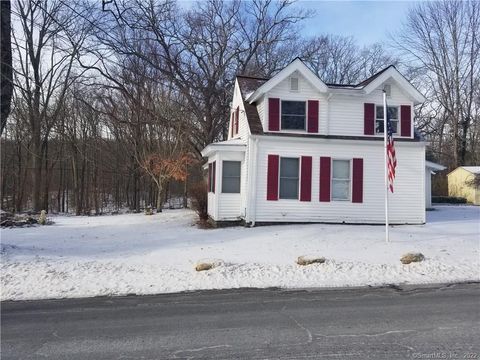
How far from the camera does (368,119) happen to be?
18.8 m

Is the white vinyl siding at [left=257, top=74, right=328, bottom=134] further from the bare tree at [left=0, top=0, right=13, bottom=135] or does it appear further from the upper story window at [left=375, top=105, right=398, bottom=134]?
the bare tree at [left=0, top=0, right=13, bottom=135]

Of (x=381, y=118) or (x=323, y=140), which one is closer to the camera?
(x=323, y=140)

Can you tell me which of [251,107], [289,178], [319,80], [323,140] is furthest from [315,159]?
[251,107]

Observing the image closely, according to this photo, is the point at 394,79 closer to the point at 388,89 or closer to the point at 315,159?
the point at 388,89

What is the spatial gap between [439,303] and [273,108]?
1191cm

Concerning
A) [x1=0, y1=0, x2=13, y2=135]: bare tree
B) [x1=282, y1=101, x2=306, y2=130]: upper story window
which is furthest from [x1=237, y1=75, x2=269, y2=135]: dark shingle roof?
[x1=0, y1=0, x2=13, y2=135]: bare tree

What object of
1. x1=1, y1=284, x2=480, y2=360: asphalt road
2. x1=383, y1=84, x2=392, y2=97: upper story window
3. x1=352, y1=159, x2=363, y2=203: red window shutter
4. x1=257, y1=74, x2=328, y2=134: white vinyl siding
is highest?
x1=383, y1=84, x2=392, y2=97: upper story window

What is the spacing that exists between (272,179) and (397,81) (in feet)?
21.8

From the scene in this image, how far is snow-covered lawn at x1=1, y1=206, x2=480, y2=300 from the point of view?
9312 mm

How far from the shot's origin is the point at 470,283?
31.7 ft

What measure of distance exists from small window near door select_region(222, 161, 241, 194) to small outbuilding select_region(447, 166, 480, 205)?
29836mm

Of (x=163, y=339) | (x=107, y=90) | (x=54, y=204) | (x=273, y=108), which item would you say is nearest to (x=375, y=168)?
(x=273, y=108)

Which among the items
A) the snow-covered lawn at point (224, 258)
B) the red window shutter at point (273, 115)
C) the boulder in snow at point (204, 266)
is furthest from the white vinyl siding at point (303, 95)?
the boulder in snow at point (204, 266)

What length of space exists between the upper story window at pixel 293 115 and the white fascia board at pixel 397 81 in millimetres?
2671
